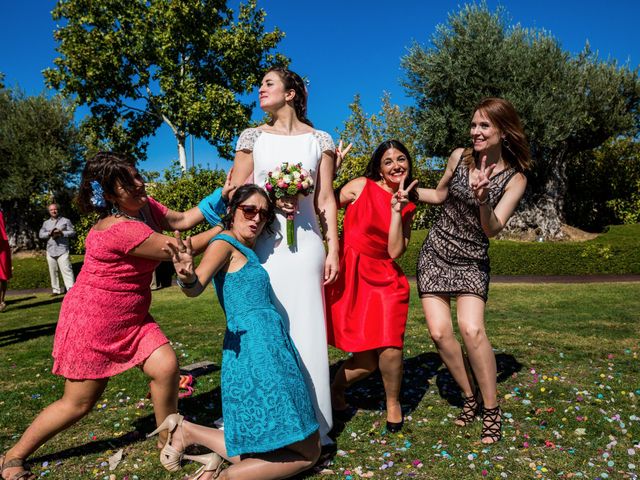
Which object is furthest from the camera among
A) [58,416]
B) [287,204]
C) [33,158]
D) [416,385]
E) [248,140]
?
[33,158]

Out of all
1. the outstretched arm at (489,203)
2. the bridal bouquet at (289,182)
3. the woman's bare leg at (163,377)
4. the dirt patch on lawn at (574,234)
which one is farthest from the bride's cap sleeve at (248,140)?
the dirt patch on lawn at (574,234)

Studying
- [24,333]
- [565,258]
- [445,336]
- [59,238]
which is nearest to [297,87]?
[445,336]

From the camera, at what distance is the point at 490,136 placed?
423 centimetres

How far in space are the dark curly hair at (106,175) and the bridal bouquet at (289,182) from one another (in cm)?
91

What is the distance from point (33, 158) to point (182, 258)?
27.3m

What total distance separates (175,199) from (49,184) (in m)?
11.4

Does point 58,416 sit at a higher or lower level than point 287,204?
lower

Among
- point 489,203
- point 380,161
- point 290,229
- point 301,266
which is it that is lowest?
point 301,266

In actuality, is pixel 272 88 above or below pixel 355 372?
above

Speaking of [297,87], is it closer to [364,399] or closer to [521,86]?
[364,399]

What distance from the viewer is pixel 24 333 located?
912 centimetres

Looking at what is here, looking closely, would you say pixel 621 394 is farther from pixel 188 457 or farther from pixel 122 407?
pixel 122 407

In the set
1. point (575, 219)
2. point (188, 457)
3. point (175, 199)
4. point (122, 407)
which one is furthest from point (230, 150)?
point (188, 457)

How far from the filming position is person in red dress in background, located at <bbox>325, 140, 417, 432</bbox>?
4.24 m
